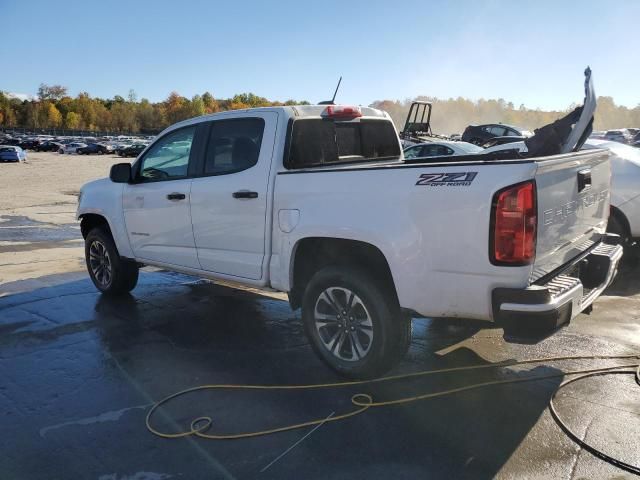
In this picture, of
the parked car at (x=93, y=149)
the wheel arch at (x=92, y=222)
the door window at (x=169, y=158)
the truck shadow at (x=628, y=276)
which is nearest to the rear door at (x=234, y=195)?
the door window at (x=169, y=158)

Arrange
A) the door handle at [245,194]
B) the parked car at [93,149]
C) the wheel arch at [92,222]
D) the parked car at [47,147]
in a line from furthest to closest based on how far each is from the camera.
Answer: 1. the parked car at [47,147]
2. the parked car at [93,149]
3. the wheel arch at [92,222]
4. the door handle at [245,194]

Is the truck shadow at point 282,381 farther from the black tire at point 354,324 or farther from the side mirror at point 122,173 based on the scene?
the side mirror at point 122,173

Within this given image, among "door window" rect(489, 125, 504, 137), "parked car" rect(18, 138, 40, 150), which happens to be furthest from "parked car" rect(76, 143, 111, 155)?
"door window" rect(489, 125, 504, 137)

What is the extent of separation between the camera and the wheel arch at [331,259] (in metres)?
3.88

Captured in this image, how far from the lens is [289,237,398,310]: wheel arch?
388 cm

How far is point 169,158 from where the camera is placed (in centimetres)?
559

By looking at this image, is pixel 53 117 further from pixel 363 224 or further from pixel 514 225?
pixel 514 225

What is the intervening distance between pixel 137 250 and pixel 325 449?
3.59m

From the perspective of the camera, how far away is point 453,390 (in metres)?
3.90

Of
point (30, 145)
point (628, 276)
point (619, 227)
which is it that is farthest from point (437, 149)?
point (30, 145)

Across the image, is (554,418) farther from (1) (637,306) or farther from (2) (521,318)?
(1) (637,306)

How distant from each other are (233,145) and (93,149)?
68.0 metres

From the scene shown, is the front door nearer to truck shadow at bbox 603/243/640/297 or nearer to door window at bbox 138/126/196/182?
door window at bbox 138/126/196/182

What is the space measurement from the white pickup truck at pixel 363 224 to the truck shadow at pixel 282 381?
44cm
